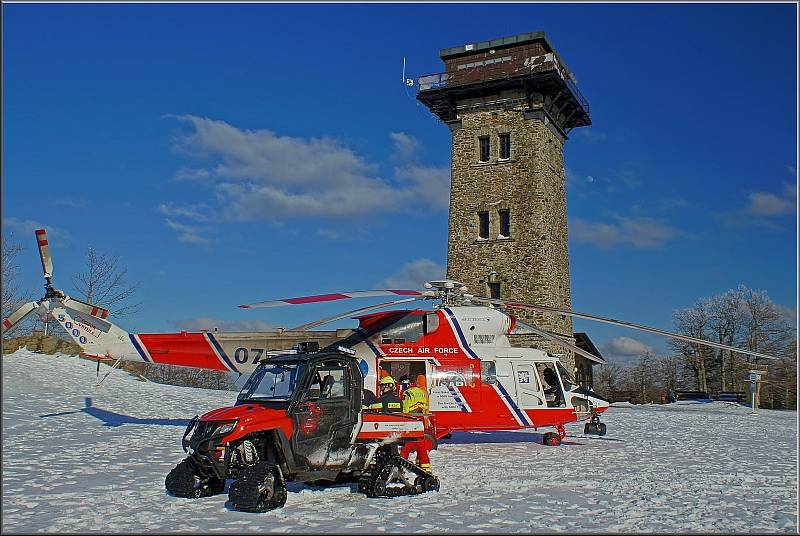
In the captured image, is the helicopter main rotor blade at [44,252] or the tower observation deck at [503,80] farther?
the tower observation deck at [503,80]

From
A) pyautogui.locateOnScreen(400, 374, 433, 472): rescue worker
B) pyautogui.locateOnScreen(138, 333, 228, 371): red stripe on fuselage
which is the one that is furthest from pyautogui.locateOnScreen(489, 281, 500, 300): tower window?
pyautogui.locateOnScreen(138, 333, 228, 371): red stripe on fuselage

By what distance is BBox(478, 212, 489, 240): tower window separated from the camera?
30453 millimetres

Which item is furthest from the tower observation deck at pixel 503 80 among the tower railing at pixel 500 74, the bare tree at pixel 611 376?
the bare tree at pixel 611 376

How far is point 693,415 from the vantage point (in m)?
24.8

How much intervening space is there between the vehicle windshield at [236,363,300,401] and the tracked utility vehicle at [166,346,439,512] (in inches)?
0.5

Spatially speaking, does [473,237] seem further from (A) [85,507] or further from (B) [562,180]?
(A) [85,507]

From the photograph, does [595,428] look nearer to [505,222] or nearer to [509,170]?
[505,222]

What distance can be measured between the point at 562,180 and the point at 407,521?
2722 cm

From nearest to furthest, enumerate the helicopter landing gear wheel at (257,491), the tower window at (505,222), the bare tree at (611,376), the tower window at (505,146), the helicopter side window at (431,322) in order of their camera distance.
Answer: the helicopter landing gear wheel at (257,491)
the helicopter side window at (431,322)
the tower window at (505,222)
the tower window at (505,146)
the bare tree at (611,376)

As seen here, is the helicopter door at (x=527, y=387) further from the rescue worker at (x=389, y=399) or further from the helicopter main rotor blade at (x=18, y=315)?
the helicopter main rotor blade at (x=18, y=315)

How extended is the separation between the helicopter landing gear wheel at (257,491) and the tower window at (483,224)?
23460 millimetres

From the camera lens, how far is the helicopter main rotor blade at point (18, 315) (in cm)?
1122

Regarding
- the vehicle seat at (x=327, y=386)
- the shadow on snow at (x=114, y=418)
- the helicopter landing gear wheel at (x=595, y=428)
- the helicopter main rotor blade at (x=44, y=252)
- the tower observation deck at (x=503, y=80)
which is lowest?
the shadow on snow at (x=114, y=418)

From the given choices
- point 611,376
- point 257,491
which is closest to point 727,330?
point 611,376
